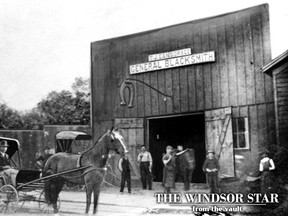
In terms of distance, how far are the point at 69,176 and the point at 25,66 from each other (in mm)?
2166

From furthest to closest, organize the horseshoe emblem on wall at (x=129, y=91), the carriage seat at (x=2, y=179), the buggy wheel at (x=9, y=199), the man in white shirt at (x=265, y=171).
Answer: the carriage seat at (x=2, y=179), the buggy wheel at (x=9, y=199), the horseshoe emblem on wall at (x=129, y=91), the man in white shirt at (x=265, y=171)

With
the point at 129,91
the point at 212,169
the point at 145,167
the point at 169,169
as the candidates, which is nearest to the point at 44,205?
the point at 145,167

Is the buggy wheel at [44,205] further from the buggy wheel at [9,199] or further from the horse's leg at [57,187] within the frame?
the buggy wheel at [9,199]

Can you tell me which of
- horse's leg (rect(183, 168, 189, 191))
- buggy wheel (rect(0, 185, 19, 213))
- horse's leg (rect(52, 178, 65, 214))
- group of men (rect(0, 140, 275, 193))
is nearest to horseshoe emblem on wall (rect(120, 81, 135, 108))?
group of men (rect(0, 140, 275, 193))

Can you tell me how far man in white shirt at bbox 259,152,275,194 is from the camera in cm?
595

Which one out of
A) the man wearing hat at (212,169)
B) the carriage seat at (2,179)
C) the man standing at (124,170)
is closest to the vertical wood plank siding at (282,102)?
the man wearing hat at (212,169)

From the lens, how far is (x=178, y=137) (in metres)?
6.57

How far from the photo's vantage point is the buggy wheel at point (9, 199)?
7645 millimetres

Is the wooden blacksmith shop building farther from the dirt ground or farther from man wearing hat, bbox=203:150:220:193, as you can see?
the dirt ground

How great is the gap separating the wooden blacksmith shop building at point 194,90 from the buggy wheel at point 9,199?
1963 millimetres

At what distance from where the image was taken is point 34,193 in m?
7.57

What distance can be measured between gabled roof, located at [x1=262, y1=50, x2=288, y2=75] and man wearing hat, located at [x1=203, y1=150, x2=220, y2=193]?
1.41 m

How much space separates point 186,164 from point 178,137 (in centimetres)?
43

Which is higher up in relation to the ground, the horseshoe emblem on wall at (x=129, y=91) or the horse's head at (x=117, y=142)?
the horseshoe emblem on wall at (x=129, y=91)
